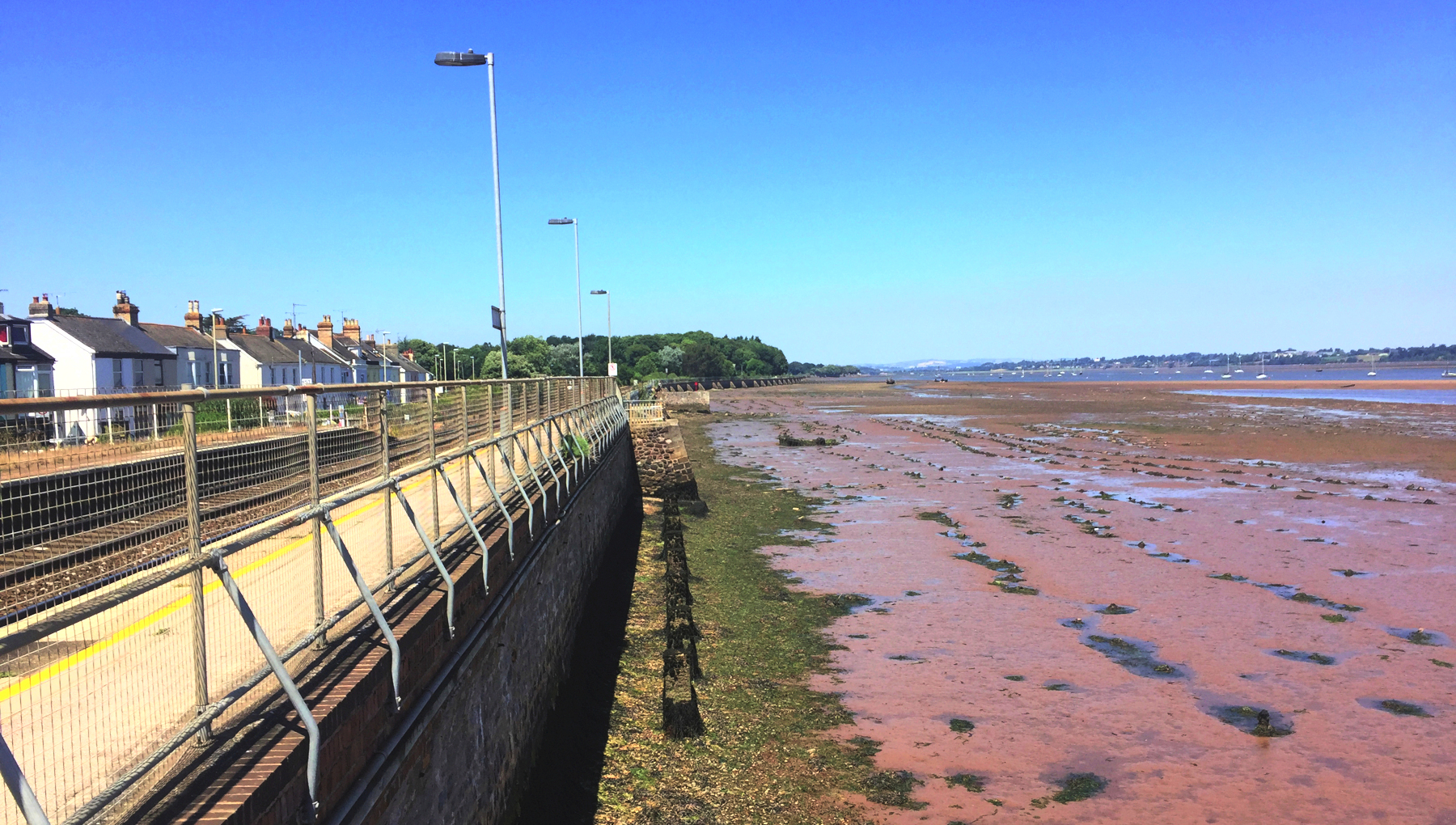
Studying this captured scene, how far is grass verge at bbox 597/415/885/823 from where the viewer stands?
8906 millimetres

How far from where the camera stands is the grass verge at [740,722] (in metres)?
8.91

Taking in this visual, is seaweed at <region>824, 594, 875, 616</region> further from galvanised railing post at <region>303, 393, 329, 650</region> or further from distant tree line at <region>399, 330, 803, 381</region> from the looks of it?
distant tree line at <region>399, 330, 803, 381</region>

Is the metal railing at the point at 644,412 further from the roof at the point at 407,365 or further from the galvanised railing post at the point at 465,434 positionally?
→ the galvanised railing post at the point at 465,434

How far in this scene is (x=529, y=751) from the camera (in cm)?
850

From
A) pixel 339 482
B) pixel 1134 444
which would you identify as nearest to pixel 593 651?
pixel 339 482

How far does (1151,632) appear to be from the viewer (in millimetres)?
14312

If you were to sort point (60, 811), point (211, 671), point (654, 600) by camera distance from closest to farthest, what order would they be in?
point (60, 811)
point (211, 671)
point (654, 600)

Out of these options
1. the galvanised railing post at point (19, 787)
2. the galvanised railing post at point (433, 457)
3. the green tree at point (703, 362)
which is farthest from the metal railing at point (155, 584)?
the green tree at point (703, 362)

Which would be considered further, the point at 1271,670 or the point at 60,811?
the point at 1271,670

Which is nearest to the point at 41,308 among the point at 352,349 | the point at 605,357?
the point at 352,349

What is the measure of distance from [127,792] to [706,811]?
20.5 ft

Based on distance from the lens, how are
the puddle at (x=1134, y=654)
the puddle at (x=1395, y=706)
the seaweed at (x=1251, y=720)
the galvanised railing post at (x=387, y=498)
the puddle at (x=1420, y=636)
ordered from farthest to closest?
1. the puddle at (x=1420, y=636)
2. the puddle at (x=1134, y=654)
3. the puddle at (x=1395, y=706)
4. the seaweed at (x=1251, y=720)
5. the galvanised railing post at (x=387, y=498)

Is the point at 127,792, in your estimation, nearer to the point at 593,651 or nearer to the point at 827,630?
the point at 593,651

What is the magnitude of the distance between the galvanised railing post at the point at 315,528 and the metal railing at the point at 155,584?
0.04 ft
